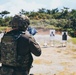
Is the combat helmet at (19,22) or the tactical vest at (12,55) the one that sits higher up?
the combat helmet at (19,22)

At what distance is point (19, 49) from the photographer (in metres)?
5.30

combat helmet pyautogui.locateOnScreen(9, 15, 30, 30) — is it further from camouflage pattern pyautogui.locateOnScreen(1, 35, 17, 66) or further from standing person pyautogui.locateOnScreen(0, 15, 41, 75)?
camouflage pattern pyautogui.locateOnScreen(1, 35, 17, 66)

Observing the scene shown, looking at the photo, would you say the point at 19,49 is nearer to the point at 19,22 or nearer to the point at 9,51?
the point at 9,51

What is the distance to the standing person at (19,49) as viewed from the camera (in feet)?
17.2

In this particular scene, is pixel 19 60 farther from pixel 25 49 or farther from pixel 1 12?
pixel 1 12

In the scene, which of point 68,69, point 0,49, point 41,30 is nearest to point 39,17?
point 41,30

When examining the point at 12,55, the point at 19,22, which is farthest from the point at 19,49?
the point at 19,22

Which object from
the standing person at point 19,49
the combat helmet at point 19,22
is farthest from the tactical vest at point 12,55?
the combat helmet at point 19,22

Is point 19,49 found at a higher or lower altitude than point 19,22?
lower

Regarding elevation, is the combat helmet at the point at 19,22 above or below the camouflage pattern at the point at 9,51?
above

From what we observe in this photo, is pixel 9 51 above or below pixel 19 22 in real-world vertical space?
below

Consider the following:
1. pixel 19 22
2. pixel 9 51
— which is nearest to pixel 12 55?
pixel 9 51

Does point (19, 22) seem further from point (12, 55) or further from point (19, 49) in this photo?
point (12, 55)

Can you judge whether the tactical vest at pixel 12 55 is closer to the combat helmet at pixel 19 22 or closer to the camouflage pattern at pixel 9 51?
the camouflage pattern at pixel 9 51
